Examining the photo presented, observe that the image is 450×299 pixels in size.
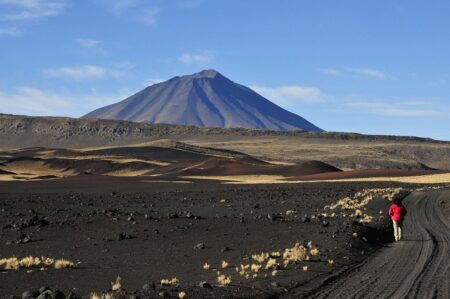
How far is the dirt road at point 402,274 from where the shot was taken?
1259cm

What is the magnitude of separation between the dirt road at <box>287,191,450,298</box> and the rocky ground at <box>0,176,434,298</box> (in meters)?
0.52

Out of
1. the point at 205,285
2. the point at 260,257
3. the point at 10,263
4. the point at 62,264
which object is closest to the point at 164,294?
the point at 205,285

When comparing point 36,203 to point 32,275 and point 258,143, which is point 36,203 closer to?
point 32,275

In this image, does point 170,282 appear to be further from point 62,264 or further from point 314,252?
point 314,252

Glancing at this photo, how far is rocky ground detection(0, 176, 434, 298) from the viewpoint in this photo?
1395 centimetres

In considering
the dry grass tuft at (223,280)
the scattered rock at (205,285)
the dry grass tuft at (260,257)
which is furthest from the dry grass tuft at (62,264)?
the scattered rock at (205,285)

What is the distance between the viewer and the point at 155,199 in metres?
45.2

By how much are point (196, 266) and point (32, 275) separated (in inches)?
161

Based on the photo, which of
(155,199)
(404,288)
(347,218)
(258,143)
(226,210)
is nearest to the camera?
(404,288)

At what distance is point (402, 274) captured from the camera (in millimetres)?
14766

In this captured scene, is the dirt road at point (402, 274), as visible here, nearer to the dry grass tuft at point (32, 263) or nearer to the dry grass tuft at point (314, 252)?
the dry grass tuft at point (314, 252)

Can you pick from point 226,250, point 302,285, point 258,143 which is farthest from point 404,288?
point 258,143

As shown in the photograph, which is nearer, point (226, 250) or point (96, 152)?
point (226, 250)

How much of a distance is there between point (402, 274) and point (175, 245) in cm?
874
